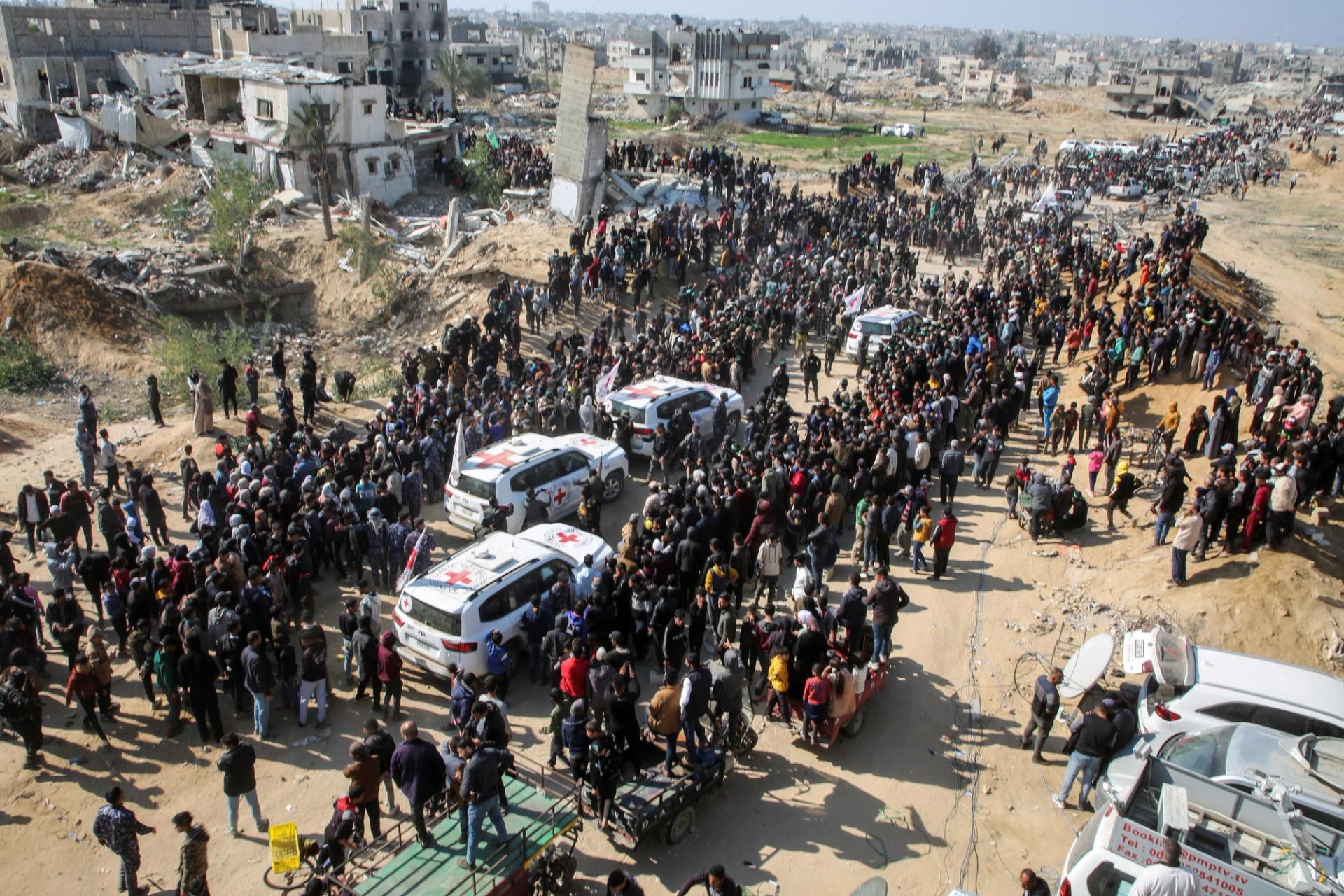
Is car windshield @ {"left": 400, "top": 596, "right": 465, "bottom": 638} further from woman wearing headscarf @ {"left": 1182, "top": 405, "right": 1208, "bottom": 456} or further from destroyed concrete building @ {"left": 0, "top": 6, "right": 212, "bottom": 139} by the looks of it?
destroyed concrete building @ {"left": 0, "top": 6, "right": 212, "bottom": 139}

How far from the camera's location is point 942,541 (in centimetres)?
1380

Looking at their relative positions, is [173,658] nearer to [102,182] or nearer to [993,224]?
[993,224]

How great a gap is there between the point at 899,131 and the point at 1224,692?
71.8m

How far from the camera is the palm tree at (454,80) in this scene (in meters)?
69.6

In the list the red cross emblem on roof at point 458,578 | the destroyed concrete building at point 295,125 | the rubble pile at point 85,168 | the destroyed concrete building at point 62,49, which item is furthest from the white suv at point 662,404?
the destroyed concrete building at point 62,49

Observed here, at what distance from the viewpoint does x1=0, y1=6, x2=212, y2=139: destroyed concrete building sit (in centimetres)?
4919

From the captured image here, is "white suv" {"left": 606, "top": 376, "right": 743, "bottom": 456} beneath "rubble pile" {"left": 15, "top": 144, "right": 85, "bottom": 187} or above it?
Answer: beneath

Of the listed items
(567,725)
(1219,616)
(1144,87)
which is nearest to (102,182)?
(567,725)

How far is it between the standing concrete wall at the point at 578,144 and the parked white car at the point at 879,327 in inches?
508

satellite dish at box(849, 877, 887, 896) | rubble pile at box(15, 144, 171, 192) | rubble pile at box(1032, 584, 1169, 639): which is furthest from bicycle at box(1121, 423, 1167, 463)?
rubble pile at box(15, 144, 171, 192)

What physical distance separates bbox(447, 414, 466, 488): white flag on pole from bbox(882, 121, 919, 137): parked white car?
6570 cm

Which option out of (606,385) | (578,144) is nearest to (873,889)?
(606,385)

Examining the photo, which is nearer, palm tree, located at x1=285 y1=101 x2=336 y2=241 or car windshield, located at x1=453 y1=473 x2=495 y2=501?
car windshield, located at x1=453 y1=473 x2=495 y2=501

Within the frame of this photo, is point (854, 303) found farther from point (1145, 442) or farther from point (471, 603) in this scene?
point (471, 603)
